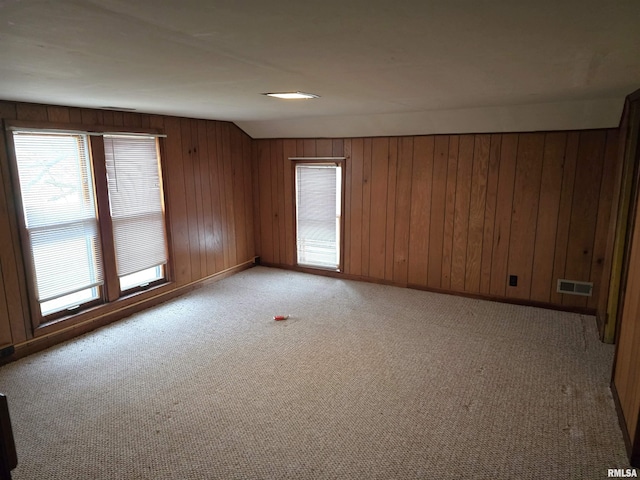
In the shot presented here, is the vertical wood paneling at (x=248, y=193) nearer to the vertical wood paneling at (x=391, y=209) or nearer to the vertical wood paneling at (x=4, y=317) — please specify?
the vertical wood paneling at (x=391, y=209)

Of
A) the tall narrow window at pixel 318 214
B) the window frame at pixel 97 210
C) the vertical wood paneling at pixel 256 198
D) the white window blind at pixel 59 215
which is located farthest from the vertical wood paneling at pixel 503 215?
the white window blind at pixel 59 215

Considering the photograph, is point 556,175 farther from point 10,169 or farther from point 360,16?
point 10,169

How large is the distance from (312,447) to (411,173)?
3.18 metres

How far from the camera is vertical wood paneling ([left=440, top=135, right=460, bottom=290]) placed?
4.28 meters

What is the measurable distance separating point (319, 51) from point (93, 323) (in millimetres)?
3370

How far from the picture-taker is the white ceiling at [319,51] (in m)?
1.11

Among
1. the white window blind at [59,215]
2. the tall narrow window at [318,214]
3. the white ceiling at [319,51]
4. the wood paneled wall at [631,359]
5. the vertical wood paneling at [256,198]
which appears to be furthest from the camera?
the vertical wood paneling at [256,198]

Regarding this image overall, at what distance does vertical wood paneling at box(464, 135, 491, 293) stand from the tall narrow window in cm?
156

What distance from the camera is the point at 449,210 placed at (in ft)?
14.4

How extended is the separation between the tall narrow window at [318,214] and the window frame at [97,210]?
1.73 meters

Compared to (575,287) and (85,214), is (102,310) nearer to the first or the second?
(85,214)

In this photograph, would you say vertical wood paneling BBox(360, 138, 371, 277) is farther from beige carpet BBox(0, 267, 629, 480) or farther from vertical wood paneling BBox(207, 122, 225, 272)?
vertical wood paneling BBox(207, 122, 225, 272)

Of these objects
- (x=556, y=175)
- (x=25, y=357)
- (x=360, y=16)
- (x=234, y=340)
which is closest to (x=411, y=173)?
(x=556, y=175)

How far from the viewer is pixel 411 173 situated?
14.9 ft
